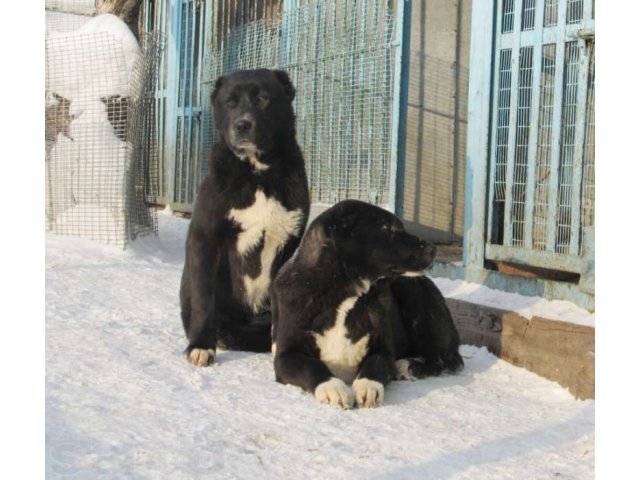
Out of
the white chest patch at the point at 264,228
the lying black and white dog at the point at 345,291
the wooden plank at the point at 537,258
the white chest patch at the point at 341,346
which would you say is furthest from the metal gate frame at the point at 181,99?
the white chest patch at the point at 341,346

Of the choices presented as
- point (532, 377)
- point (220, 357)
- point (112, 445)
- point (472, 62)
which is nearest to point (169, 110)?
point (472, 62)

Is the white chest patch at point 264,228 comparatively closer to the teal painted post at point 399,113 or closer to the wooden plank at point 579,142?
the wooden plank at point 579,142

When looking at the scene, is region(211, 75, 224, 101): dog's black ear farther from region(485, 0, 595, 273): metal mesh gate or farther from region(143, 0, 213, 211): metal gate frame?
region(143, 0, 213, 211): metal gate frame

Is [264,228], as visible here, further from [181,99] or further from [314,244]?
[181,99]

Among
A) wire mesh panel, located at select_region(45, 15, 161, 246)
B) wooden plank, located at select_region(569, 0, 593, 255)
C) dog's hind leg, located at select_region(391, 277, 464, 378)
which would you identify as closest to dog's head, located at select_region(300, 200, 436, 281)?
dog's hind leg, located at select_region(391, 277, 464, 378)

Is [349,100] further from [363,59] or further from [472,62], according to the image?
[472,62]

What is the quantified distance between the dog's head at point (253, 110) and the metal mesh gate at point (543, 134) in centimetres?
141

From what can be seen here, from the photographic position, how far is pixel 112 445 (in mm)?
2836

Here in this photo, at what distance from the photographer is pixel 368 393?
3.57m

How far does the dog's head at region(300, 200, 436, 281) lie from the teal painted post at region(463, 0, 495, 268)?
4.55 ft

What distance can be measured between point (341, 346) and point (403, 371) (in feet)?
1.47

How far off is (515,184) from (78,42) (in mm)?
4639

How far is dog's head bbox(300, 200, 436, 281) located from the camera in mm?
3926

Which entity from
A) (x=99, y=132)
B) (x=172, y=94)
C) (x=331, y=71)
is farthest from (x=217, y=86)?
(x=172, y=94)
